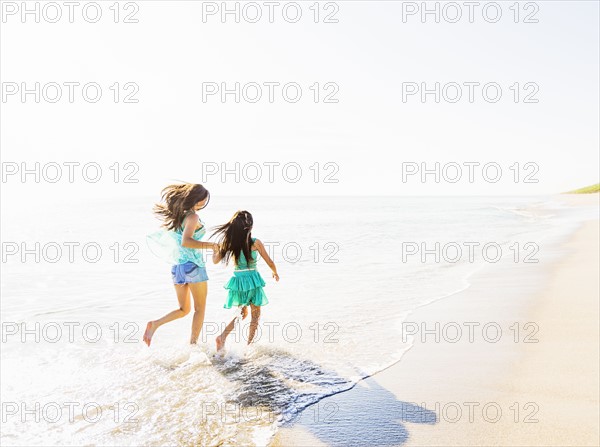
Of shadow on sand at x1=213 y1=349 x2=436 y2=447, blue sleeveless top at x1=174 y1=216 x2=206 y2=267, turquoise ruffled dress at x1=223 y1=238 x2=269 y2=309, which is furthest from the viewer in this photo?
turquoise ruffled dress at x1=223 y1=238 x2=269 y2=309

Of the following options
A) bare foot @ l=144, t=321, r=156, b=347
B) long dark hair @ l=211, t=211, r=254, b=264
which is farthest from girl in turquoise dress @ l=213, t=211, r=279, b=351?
bare foot @ l=144, t=321, r=156, b=347

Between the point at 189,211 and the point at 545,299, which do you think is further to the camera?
the point at 545,299

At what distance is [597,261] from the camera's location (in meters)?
10.9

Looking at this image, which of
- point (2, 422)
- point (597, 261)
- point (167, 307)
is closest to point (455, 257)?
point (597, 261)

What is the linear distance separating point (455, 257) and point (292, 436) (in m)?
11.7

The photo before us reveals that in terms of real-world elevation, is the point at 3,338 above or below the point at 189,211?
below

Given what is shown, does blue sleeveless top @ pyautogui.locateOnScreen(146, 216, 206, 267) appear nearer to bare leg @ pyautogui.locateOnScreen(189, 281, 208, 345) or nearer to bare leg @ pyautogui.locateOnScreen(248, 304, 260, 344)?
bare leg @ pyautogui.locateOnScreen(189, 281, 208, 345)

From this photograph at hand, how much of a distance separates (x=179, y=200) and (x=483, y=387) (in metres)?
3.86

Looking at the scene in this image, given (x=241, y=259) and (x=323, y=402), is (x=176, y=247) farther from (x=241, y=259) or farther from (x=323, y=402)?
(x=323, y=402)

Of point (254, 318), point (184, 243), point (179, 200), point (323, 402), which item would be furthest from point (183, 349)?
point (323, 402)

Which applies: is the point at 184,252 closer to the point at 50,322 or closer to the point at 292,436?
the point at 292,436

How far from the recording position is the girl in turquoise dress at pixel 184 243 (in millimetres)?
5754

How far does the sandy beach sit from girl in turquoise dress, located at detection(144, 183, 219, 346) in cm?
230

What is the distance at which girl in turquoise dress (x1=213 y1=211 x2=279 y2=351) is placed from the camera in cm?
600
